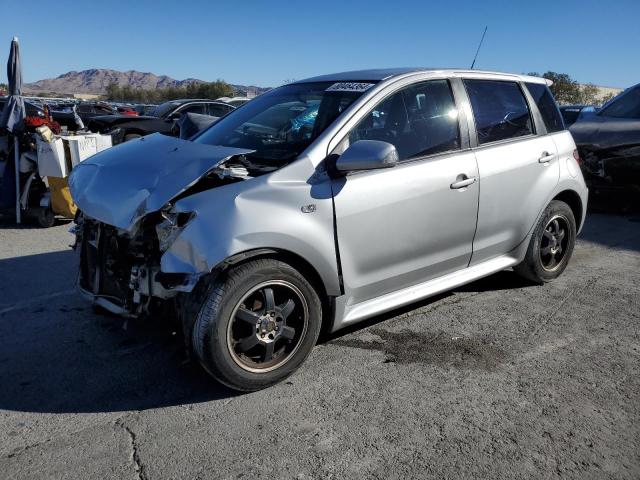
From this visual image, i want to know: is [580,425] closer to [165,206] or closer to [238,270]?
[238,270]

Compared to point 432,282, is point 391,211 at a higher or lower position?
higher

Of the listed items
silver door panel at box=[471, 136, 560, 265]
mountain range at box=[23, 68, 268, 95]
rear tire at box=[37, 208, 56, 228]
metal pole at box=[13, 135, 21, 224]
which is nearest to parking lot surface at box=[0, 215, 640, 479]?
silver door panel at box=[471, 136, 560, 265]

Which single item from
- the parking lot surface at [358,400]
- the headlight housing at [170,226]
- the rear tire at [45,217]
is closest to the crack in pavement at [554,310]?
the parking lot surface at [358,400]

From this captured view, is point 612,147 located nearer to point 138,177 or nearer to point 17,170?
point 138,177

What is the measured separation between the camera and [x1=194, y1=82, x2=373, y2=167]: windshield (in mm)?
3611

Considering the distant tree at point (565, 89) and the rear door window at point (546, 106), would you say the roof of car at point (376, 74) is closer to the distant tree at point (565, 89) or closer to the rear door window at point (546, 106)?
the rear door window at point (546, 106)

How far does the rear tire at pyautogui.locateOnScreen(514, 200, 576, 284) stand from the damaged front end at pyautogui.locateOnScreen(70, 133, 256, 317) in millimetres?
2697

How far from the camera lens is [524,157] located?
452 centimetres

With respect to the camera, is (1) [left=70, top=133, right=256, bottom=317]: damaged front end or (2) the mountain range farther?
(2) the mountain range

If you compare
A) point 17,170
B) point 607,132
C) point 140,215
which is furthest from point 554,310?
point 17,170

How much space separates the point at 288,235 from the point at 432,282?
1.35m

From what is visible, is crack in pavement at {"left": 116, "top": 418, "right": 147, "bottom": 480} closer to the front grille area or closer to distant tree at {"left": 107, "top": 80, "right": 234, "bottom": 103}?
the front grille area

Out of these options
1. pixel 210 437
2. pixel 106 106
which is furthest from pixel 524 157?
pixel 106 106

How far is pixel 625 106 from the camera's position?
850cm
